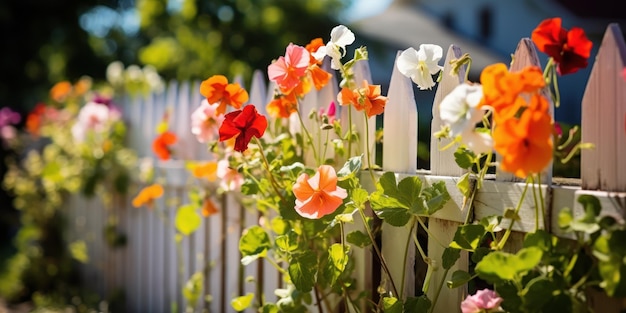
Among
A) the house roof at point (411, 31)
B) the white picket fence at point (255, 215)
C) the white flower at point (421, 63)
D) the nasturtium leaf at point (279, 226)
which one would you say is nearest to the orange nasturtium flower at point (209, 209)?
the white picket fence at point (255, 215)

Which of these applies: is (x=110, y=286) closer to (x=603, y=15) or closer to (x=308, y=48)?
(x=308, y=48)

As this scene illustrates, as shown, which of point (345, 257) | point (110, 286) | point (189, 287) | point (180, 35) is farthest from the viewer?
point (180, 35)

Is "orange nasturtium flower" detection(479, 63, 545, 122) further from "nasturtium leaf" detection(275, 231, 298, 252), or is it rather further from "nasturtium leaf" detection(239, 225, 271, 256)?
"nasturtium leaf" detection(239, 225, 271, 256)

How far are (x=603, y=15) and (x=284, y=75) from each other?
6406mm

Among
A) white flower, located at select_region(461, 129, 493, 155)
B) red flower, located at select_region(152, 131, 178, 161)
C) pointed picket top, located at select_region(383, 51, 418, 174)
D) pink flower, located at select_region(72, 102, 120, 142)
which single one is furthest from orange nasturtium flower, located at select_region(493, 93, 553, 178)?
pink flower, located at select_region(72, 102, 120, 142)

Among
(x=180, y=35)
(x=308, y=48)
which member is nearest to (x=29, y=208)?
(x=308, y=48)

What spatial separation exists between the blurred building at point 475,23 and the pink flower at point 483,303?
6041 mm

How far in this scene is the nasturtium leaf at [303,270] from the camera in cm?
189

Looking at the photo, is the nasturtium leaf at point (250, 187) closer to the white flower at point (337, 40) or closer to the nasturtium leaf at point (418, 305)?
the white flower at point (337, 40)

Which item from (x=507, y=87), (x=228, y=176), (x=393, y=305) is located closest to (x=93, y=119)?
(x=228, y=176)

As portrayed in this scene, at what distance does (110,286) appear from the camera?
13.0 ft

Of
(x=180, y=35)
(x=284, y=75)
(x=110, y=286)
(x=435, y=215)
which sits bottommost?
(x=110, y=286)

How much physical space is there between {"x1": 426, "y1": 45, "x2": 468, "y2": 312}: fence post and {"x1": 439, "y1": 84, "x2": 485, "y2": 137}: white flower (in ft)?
1.29

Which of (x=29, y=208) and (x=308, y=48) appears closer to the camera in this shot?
(x=308, y=48)
